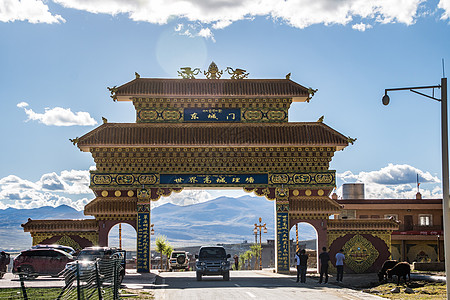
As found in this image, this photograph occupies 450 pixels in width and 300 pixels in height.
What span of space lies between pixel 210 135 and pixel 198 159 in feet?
5.52

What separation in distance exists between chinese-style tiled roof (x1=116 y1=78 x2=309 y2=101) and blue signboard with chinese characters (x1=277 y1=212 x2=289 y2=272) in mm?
7848

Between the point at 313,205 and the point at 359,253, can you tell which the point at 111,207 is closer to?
the point at 313,205

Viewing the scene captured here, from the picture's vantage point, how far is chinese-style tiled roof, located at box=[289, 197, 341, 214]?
3684 cm

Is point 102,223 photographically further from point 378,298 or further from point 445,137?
point 445,137

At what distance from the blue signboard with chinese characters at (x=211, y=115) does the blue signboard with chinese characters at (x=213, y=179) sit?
375 cm

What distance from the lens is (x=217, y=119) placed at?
125 feet

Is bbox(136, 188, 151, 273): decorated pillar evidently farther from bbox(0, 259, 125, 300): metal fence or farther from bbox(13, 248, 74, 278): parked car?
bbox(0, 259, 125, 300): metal fence

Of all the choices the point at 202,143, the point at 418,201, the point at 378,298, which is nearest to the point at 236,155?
the point at 202,143

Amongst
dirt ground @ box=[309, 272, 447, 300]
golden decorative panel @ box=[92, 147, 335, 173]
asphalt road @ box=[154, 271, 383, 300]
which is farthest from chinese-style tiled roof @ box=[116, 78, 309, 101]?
dirt ground @ box=[309, 272, 447, 300]

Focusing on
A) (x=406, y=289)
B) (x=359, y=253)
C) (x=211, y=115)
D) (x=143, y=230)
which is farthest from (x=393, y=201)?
(x=406, y=289)

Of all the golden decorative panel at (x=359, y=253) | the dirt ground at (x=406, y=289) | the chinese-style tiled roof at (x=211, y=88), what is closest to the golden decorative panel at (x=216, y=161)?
the chinese-style tiled roof at (x=211, y=88)

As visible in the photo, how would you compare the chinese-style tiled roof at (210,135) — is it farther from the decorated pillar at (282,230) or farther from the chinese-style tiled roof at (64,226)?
the chinese-style tiled roof at (64,226)

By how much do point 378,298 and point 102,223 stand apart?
19.9 meters

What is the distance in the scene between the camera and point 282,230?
36.7 m
